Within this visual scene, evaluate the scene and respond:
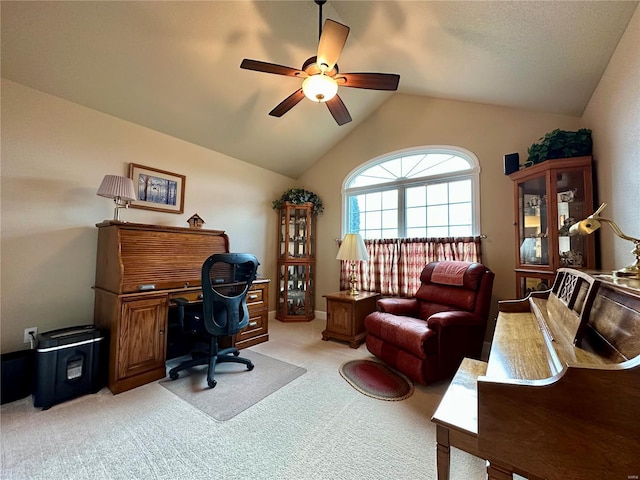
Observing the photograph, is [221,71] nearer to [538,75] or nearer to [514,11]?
[514,11]

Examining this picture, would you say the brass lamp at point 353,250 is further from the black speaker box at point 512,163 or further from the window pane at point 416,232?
the black speaker box at point 512,163

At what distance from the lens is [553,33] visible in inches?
63.6

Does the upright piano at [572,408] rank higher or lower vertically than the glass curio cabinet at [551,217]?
lower

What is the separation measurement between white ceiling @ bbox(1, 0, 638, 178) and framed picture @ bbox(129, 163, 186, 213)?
1.74ft

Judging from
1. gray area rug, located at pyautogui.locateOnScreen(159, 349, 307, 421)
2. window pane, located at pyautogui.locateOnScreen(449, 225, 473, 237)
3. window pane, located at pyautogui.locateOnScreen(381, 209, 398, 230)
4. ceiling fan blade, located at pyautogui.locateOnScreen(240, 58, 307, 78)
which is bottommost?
gray area rug, located at pyautogui.locateOnScreen(159, 349, 307, 421)

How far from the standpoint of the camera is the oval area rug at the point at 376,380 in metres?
2.06

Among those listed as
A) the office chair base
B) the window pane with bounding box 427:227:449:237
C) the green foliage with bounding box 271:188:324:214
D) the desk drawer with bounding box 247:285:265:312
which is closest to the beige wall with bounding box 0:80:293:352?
the office chair base

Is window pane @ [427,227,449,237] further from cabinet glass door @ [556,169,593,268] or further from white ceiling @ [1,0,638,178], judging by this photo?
white ceiling @ [1,0,638,178]

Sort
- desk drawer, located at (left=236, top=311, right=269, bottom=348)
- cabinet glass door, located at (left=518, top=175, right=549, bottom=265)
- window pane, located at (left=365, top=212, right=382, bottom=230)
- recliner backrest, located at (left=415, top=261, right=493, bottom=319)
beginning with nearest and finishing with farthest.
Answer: cabinet glass door, located at (left=518, top=175, right=549, bottom=265) < recliner backrest, located at (left=415, top=261, right=493, bottom=319) < desk drawer, located at (left=236, top=311, right=269, bottom=348) < window pane, located at (left=365, top=212, right=382, bottom=230)

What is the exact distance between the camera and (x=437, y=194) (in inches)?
134

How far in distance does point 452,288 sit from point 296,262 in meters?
2.33

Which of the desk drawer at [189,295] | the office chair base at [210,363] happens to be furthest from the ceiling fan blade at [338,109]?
the office chair base at [210,363]

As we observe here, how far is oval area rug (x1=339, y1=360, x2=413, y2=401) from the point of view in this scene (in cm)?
206

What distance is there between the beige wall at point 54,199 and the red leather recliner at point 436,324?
2878mm
